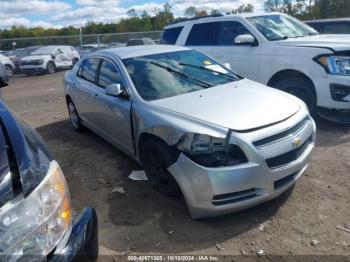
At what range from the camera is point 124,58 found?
468cm

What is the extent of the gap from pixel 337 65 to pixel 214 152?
11.2 ft

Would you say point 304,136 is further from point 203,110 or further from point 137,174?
point 137,174

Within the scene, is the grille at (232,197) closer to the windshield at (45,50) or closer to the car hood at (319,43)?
the car hood at (319,43)

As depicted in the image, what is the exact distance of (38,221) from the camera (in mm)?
1651

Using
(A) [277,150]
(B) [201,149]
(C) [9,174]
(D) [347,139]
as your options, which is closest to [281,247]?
(A) [277,150]

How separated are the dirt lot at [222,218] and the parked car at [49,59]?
14383 mm

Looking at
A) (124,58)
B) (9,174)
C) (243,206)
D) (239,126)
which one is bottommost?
(243,206)

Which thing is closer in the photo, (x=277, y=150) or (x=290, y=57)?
(x=277, y=150)

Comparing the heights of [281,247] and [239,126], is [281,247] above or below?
below

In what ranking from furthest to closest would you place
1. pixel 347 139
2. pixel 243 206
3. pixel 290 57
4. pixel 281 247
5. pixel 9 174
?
pixel 290 57
pixel 347 139
pixel 243 206
pixel 281 247
pixel 9 174

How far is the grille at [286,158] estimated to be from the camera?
10.3 ft

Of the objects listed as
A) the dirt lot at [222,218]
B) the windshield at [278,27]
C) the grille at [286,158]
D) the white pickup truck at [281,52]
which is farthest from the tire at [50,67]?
the grille at [286,158]

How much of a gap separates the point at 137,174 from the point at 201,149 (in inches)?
62.2

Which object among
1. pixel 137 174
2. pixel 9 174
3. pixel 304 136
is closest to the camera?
pixel 9 174
